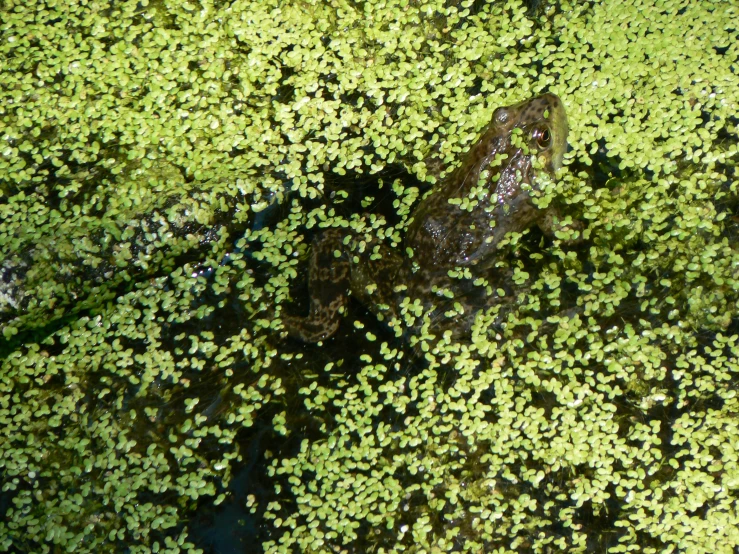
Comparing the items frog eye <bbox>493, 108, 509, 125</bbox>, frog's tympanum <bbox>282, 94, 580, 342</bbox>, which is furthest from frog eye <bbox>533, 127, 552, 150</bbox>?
frog eye <bbox>493, 108, 509, 125</bbox>

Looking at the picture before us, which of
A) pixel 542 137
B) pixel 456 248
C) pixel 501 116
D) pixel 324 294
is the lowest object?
pixel 324 294

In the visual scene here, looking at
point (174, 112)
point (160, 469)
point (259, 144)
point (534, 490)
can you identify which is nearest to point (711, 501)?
point (534, 490)

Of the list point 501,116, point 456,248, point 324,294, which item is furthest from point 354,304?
point 501,116

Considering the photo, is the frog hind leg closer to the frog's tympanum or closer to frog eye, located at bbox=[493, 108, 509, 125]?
the frog's tympanum

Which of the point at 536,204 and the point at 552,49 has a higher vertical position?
the point at 552,49

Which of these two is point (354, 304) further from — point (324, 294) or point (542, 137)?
point (542, 137)

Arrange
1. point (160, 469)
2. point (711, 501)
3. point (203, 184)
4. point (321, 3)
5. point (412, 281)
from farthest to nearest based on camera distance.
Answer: point (321, 3), point (203, 184), point (412, 281), point (160, 469), point (711, 501)

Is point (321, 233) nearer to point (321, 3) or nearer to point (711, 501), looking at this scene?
point (321, 3)
